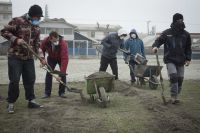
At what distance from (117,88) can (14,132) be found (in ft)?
20.2

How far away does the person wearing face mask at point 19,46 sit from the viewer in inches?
268

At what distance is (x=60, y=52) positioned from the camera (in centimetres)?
889

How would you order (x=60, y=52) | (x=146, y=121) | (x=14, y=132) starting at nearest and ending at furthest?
(x=14, y=132) → (x=146, y=121) → (x=60, y=52)

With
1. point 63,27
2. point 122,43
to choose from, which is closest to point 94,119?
point 122,43

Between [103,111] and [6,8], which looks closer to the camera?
[103,111]

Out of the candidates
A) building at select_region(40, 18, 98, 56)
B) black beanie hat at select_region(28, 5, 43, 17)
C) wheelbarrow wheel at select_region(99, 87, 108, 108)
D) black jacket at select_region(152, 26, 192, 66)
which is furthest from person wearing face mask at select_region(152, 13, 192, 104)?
building at select_region(40, 18, 98, 56)

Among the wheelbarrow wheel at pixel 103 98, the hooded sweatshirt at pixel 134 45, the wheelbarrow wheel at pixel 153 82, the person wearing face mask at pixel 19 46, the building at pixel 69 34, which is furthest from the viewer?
the building at pixel 69 34

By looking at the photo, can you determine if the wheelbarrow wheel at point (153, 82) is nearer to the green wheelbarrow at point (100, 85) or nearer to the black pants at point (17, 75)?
the green wheelbarrow at point (100, 85)

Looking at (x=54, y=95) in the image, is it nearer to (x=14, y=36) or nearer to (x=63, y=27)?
(x=14, y=36)

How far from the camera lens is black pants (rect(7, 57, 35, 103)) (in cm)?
684

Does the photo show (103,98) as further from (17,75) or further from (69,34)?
(69,34)

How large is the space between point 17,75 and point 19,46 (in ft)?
2.04

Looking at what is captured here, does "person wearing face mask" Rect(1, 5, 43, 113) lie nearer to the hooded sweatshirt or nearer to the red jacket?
the red jacket

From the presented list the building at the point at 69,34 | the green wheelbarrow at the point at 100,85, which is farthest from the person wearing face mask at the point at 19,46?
the building at the point at 69,34
